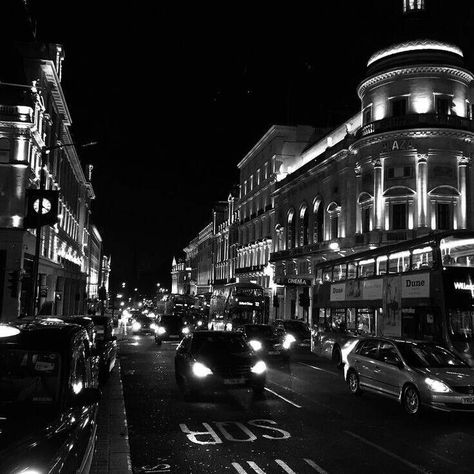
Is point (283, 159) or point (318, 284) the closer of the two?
point (318, 284)

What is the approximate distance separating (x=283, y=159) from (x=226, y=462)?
5988 centimetres

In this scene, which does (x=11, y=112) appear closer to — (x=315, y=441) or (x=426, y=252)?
(x=426, y=252)

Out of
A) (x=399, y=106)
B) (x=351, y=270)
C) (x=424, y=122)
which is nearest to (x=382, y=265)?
(x=351, y=270)

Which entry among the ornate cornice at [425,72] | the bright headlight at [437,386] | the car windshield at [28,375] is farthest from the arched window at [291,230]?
the car windshield at [28,375]

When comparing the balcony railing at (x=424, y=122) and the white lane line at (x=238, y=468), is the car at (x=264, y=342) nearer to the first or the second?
the white lane line at (x=238, y=468)

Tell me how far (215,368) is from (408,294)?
8195mm

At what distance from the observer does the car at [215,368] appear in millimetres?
13672

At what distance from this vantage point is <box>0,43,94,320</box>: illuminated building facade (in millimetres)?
36000

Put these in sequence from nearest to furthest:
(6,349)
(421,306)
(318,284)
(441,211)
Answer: (6,349), (421,306), (318,284), (441,211)

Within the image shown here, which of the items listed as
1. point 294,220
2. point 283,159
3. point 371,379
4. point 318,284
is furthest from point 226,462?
point 283,159

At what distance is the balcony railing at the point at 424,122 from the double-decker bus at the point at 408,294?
17064mm

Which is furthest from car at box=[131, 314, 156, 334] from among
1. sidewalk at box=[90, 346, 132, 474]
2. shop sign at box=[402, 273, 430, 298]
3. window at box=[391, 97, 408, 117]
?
sidewalk at box=[90, 346, 132, 474]

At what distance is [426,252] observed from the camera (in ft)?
60.6

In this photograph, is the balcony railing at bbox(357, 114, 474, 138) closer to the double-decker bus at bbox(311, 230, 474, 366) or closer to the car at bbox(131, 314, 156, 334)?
the double-decker bus at bbox(311, 230, 474, 366)
